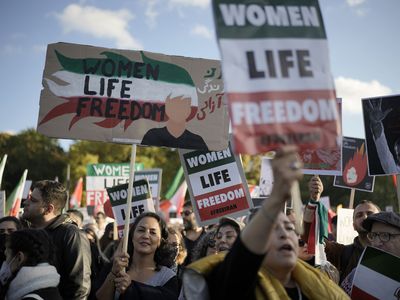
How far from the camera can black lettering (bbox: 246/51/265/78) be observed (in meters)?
2.55

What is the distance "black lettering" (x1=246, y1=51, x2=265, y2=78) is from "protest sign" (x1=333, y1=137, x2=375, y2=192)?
6.57m

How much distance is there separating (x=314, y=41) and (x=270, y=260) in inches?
45.6

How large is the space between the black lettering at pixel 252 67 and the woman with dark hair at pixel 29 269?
1979mm

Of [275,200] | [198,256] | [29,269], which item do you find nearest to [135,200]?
[198,256]

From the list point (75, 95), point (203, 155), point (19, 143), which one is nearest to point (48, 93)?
point (75, 95)

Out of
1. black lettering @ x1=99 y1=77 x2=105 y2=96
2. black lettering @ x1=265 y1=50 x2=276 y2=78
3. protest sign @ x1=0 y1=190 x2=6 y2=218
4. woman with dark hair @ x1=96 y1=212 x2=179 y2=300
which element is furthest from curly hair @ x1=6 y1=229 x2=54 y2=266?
protest sign @ x1=0 y1=190 x2=6 y2=218

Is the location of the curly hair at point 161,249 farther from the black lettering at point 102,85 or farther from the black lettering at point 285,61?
the black lettering at point 285,61

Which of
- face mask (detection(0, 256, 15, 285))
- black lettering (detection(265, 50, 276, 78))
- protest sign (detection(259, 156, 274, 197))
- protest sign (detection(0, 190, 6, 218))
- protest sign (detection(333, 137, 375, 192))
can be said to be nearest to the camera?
black lettering (detection(265, 50, 276, 78))

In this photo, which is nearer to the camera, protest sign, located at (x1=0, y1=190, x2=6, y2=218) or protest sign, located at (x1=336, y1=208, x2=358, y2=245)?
protest sign, located at (x1=336, y1=208, x2=358, y2=245)

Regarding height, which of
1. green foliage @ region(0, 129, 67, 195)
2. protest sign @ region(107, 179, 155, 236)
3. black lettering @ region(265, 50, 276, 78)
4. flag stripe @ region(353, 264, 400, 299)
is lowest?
flag stripe @ region(353, 264, 400, 299)

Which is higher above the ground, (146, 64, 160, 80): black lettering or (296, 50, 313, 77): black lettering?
(146, 64, 160, 80): black lettering

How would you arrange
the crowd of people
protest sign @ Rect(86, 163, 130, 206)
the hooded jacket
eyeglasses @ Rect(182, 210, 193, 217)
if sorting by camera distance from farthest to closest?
protest sign @ Rect(86, 163, 130, 206) < eyeglasses @ Rect(182, 210, 193, 217) < the hooded jacket < the crowd of people

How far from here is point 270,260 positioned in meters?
2.73

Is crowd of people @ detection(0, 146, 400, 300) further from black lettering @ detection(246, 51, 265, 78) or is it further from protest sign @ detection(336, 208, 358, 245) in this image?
protest sign @ detection(336, 208, 358, 245)
